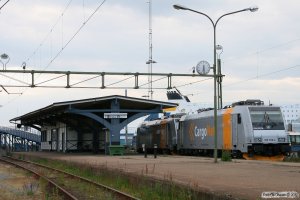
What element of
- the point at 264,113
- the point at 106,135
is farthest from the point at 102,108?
the point at 264,113

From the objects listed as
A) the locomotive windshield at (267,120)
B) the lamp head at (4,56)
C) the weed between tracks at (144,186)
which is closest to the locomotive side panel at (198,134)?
the locomotive windshield at (267,120)

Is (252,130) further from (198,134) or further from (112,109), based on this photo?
(112,109)

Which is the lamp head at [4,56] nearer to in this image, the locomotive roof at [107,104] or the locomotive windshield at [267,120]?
the locomotive roof at [107,104]

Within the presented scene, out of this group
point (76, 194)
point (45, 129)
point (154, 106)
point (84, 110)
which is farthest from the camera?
point (45, 129)

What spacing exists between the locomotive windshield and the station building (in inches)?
545

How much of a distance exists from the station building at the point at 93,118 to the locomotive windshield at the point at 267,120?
545 inches

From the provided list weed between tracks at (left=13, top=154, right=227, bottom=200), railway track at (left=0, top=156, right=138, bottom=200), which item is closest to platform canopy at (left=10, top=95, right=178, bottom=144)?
weed between tracks at (left=13, top=154, right=227, bottom=200)

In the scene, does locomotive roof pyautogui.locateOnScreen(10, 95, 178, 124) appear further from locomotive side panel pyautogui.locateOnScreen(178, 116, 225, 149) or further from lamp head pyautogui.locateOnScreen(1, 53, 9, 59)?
lamp head pyautogui.locateOnScreen(1, 53, 9, 59)

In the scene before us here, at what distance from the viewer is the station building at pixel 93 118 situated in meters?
43.7

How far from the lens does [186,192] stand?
12.6 m

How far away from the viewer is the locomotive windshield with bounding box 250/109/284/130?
1209 inches

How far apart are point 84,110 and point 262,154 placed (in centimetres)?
1779

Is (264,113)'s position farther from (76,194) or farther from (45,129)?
(45,129)

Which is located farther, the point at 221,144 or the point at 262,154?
the point at 221,144
